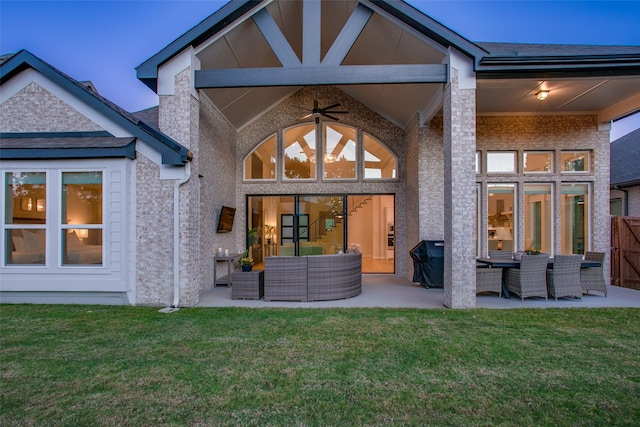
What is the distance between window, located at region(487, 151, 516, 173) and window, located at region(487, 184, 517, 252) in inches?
17.2

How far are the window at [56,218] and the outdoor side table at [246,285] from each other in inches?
95.8

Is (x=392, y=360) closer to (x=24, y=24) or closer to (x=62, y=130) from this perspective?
(x=62, y=130)

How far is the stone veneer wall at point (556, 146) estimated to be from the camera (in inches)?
335

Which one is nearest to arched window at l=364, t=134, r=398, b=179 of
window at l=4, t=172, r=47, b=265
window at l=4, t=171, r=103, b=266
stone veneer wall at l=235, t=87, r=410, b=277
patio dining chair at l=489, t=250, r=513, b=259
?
stone veneer wall at l=235, t=87, r=410, b=277

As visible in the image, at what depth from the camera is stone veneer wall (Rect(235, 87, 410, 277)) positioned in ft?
32.4

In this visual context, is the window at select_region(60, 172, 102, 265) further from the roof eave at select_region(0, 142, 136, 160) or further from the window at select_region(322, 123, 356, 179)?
the window at select_region(322, 123, 356, 179)

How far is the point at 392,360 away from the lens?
3678mm

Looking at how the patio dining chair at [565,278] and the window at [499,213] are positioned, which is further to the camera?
the window at [499,213]

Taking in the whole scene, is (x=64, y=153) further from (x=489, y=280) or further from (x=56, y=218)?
(x=489, y=280)

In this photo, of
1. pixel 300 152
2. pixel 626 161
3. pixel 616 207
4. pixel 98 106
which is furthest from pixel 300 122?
pixel 626 161

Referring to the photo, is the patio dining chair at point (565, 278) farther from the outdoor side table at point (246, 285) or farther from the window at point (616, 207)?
the window at point (616, 207)

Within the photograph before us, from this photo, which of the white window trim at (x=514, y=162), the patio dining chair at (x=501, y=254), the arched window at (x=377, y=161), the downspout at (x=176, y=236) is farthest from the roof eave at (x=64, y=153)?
the white window trim at (x=514, y=162)

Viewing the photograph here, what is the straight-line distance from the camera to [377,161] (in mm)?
10016

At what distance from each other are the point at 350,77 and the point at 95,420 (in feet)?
19.3
